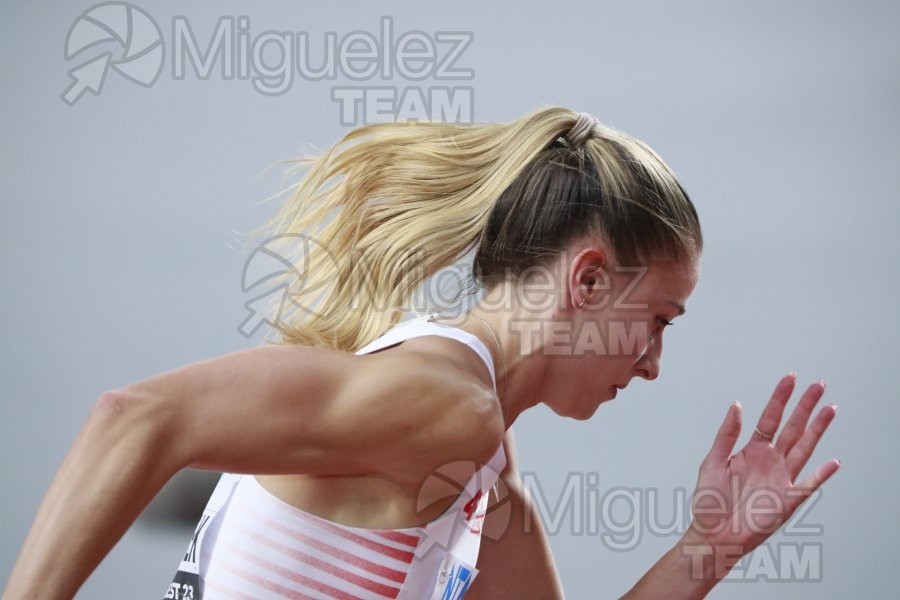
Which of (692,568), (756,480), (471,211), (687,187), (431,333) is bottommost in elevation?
(692,568)

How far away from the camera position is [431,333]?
94 cm

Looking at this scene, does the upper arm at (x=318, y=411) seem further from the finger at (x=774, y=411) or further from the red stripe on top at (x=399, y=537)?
the finger at (x=774, y=411)

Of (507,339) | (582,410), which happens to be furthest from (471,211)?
(582,410)

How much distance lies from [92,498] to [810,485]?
80cm

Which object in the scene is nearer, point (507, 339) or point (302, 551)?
point (302, 551)

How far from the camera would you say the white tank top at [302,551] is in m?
0.89

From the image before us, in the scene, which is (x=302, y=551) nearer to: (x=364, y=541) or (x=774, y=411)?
(x=364, y=541)

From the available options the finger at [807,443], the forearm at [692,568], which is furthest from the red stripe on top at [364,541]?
the finger at [807,443]

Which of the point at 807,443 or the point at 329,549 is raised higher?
the point at 807,443

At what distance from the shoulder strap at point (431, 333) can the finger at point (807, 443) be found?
41 centimetres

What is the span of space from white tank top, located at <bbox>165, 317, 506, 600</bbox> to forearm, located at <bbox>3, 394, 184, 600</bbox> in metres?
0.22

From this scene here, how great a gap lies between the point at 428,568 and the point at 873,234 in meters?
1.76

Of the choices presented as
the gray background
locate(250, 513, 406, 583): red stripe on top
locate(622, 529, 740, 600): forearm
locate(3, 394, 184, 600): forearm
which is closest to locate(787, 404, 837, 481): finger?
locate(622, 529, 740, 600): forearm

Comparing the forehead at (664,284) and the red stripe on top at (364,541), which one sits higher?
the forehead at (664,284)
